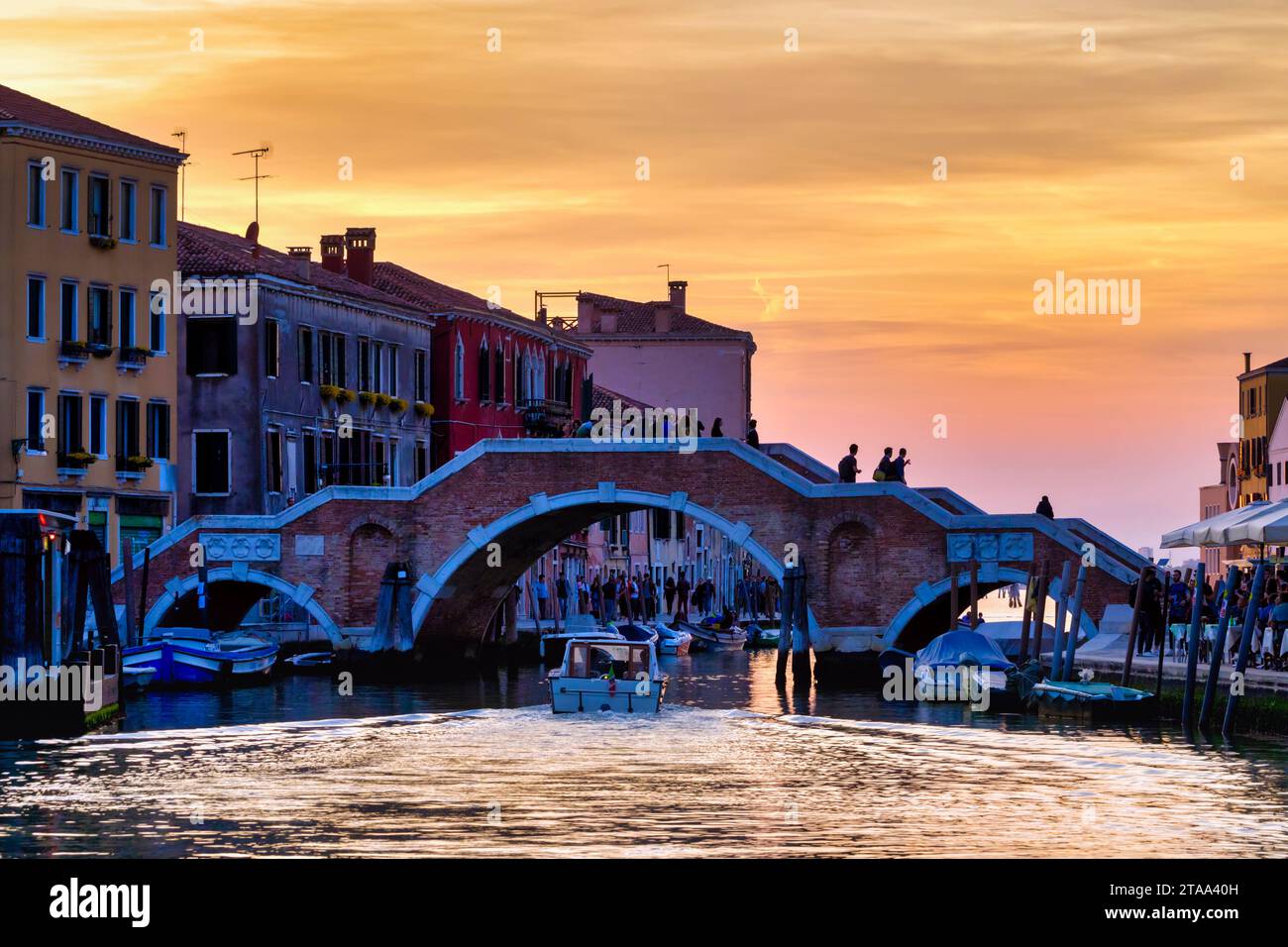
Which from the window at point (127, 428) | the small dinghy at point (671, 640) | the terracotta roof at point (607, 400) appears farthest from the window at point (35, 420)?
the terracotta roof at point (607, 400)

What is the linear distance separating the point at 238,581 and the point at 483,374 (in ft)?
37.9

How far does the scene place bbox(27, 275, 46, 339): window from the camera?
34969 mm

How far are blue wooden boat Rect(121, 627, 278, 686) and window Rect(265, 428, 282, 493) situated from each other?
19.8 feet

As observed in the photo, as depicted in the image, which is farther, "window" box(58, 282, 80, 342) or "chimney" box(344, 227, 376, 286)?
"chimney" box(344, 227, 376, 286)

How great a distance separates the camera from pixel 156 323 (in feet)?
123

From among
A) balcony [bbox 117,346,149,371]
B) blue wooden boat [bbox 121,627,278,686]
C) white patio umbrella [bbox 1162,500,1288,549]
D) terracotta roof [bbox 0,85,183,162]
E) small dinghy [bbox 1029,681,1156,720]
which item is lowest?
small dinghy [bbox 1029,681,1156,720]

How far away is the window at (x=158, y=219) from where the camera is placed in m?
37.2

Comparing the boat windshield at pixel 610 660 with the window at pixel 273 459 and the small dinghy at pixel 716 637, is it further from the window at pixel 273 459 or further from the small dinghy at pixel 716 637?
the small dinghy at pixel 716 637

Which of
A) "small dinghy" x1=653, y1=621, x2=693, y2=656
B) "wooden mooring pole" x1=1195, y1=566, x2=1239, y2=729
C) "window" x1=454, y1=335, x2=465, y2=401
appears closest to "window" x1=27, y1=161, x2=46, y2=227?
"window" x1=454, y1=335, x2=465, y2=401

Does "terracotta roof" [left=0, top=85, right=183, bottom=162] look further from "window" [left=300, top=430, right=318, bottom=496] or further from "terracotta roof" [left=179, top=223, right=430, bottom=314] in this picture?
"window" [left=300, top=430, right=318, bottom=496]

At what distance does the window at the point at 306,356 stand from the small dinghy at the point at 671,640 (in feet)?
29.6

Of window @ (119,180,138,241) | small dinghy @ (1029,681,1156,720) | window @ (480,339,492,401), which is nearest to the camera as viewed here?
small dinghy @ (1029,681,1156,720)
